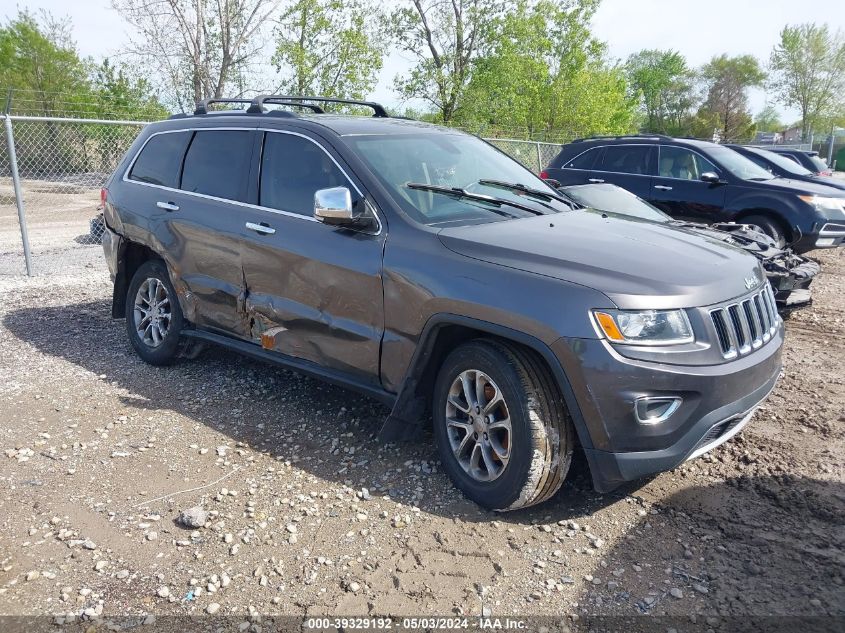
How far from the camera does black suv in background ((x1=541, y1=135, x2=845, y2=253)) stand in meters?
9.53

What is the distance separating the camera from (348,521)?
342cm

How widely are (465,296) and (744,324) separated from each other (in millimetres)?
1333

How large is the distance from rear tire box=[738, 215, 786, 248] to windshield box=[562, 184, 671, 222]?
3.05 meters

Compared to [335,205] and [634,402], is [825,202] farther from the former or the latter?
[335,205]

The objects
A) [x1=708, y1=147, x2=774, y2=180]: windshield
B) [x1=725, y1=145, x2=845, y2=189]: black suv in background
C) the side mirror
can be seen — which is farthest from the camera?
[x1=725, y1=145, x2=845, y2=189]: black suv in background

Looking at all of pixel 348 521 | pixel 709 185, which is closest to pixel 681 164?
pixel 709 185

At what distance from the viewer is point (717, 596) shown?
2.82 m

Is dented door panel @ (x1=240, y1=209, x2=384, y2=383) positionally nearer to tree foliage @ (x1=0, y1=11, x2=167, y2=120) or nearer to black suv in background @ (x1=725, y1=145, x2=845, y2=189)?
black suv in background @ (x1=725, y1=145, x2=845, y2=189)

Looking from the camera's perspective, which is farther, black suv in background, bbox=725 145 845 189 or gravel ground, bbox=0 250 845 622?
black suv in background, bbox=725 145 845 189

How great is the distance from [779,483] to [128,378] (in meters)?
4.54

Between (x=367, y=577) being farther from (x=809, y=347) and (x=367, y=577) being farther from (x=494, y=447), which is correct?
(x=809, y=347)

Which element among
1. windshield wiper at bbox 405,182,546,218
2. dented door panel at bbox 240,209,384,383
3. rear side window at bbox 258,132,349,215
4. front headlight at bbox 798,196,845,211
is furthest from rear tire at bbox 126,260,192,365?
front headlight at bbox 798,196,845,211

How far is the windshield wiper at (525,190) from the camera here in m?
4.35

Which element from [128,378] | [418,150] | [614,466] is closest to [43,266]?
[128,378]
